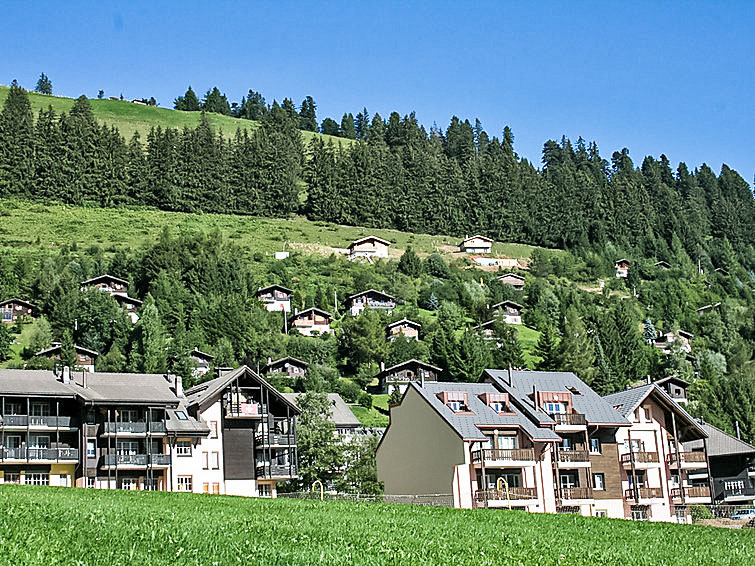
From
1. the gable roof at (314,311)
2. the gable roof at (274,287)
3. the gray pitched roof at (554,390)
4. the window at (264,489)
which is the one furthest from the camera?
the gable roof at (274,287)

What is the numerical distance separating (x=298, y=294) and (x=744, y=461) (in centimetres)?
6012

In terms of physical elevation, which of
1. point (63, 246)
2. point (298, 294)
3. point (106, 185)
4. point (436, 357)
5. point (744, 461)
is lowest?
point (744, 461)

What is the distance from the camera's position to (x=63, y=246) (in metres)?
123

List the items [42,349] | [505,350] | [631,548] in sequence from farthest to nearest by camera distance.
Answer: [505,350] → [42,349] → [631,548]

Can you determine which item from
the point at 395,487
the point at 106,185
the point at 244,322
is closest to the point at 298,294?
the point at 244,322

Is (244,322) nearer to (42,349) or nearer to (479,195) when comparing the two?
(42,349)

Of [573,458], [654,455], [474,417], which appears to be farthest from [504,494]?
[654,455]

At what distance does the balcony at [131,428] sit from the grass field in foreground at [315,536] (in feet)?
76.0

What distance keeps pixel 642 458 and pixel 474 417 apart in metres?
12.1

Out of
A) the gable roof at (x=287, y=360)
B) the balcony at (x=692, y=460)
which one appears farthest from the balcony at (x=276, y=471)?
the gable roof at (x=287, y=360)

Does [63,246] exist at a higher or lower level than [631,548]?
higher

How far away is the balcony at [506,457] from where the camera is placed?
4978 centimetres

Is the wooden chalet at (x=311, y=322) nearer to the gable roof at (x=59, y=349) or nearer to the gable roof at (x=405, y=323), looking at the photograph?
the gable roof at (x=405, y=323)

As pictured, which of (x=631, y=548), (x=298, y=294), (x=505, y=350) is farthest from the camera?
(x=298, y=294)
